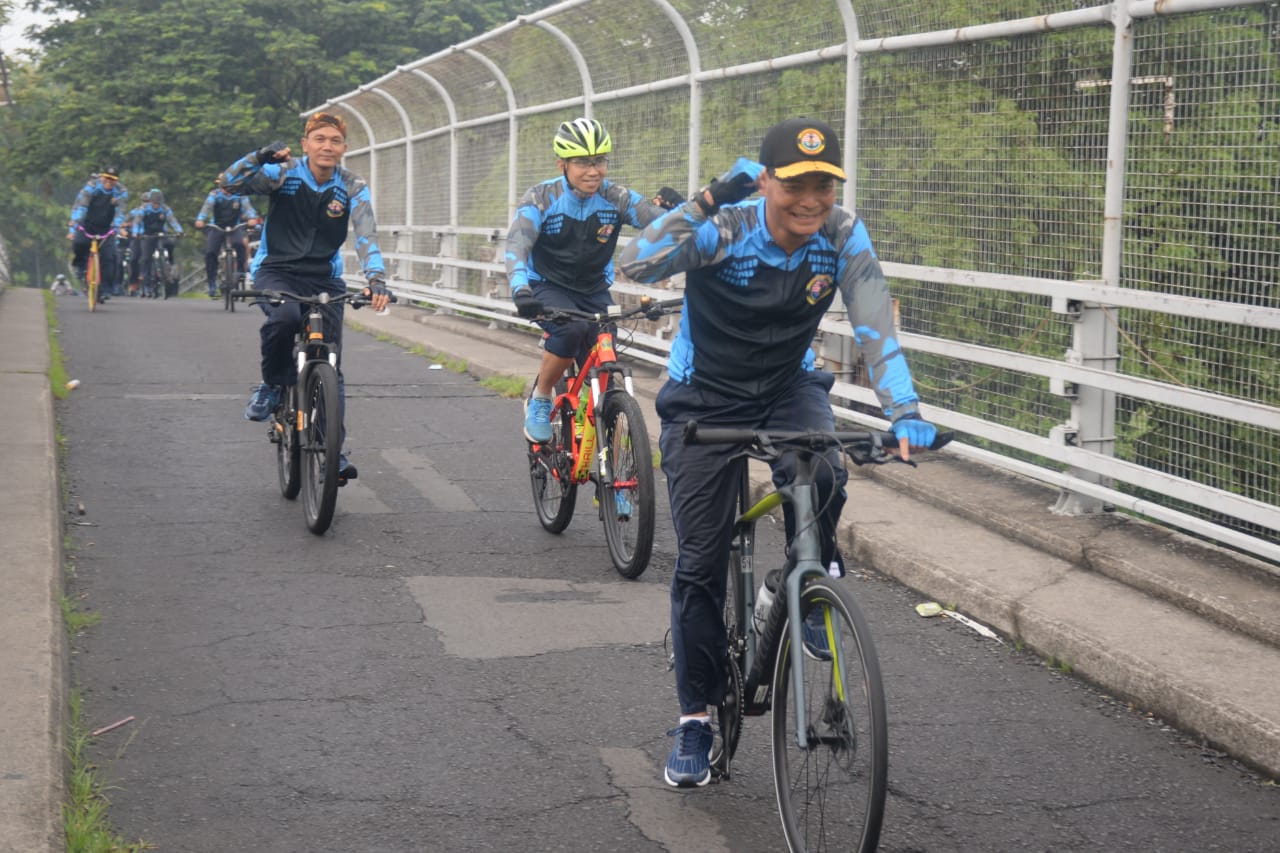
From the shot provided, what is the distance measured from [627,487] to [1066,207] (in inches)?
90.6

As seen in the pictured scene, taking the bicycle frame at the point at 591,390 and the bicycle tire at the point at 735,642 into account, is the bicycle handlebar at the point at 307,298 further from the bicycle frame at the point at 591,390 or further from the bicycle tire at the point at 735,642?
the bicycle tire at the point at 735,642

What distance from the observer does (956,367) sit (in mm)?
8297

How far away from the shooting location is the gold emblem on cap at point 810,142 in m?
3.88

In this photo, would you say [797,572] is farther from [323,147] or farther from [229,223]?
[229,223]

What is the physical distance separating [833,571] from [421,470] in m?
5.62

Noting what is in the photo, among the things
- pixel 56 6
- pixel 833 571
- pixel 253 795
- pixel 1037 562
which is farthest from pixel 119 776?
pixel 56 6

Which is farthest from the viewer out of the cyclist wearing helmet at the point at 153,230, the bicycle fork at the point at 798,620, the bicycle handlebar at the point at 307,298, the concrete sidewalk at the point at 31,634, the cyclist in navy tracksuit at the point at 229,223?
the cyclist wearing helmet at the point at 153,230

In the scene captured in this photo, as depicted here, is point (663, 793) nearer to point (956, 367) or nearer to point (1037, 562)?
point (1037, 562)

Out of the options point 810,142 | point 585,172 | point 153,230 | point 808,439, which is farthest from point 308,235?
point 153,230

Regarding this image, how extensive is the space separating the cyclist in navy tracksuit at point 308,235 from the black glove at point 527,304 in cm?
120

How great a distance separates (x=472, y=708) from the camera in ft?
16.5

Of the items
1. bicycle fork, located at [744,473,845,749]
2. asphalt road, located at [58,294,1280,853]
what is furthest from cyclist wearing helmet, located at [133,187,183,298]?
bicycle fork, located at [744,473,845,749]

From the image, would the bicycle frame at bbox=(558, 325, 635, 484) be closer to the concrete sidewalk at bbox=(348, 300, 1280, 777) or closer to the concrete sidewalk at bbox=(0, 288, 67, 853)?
the concrete sidewalk at bbox=(348, 300, 1280, 777)

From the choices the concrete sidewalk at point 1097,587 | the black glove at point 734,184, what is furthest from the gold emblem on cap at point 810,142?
the concrete sidewalk at point 1097,587
